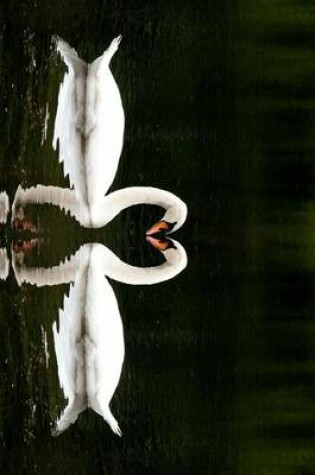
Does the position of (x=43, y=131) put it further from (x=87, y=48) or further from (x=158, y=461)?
(x=158, y=461)

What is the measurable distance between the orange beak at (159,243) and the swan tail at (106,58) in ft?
0.39

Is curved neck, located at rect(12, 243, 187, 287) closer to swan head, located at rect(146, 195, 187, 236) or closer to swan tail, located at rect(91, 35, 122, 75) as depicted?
swan head, located at rect(146, 195, 187, 236)

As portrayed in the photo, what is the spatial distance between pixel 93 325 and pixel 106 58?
169mm

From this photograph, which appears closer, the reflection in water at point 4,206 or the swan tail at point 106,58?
the swan tail at point 106,58

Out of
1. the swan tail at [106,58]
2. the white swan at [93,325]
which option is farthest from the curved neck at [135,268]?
the swan tail at [106,58]

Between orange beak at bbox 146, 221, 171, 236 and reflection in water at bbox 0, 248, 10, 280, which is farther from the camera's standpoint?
reflection in water at bbox 0, 248, 10, 280

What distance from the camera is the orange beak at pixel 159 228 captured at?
0.53m

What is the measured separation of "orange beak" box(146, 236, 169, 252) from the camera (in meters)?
0.54

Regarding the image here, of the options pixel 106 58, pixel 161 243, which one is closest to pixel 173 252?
pixel 161 243

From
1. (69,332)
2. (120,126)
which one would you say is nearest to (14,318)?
(69,332)

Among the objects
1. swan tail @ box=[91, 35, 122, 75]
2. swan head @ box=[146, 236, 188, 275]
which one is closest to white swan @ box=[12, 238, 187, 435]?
swan head @ box=[146, 236, 188, 275]

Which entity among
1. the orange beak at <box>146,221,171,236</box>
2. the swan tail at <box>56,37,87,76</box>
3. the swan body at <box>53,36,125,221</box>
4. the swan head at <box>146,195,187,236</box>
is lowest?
the orange beak at <box>146,221,171,236</box>

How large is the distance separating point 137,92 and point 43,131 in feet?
0.38

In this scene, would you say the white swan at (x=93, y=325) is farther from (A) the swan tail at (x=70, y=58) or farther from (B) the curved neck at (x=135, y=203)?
(A) the swan tail at (x=70, y=58)
